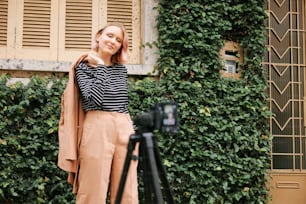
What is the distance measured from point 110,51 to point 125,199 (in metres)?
1.00

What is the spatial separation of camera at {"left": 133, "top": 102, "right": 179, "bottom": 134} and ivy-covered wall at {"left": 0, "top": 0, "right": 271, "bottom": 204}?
2179mm

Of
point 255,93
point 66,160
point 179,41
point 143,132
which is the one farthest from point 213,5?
point 143,132

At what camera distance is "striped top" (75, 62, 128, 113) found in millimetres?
3219

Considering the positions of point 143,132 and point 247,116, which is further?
point 247,116

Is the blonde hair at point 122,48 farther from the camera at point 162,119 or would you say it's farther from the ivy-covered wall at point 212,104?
the ivy-covered wall at point 212,104

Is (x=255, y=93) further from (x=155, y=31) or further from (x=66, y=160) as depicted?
(x=66, y=160)

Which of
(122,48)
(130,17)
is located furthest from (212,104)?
(122,48)

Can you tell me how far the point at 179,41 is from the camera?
4.88 m

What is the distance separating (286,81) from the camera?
5.35 m

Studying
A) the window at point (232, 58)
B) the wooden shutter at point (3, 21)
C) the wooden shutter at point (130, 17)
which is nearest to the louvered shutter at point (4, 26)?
the wooden shutter at point (3, 21)

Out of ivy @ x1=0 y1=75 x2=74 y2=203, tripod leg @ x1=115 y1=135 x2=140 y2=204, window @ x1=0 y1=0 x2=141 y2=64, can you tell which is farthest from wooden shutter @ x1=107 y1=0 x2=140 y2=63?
tripod leg @ x1=115 y1=135 x2=140 y2=204

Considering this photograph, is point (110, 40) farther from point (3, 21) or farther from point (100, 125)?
point (3, 21)

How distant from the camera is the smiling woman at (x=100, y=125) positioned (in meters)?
3.19

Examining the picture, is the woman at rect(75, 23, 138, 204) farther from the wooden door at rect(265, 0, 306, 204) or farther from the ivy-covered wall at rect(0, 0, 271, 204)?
the wooden door at rect(265, 0, 306, 204)
